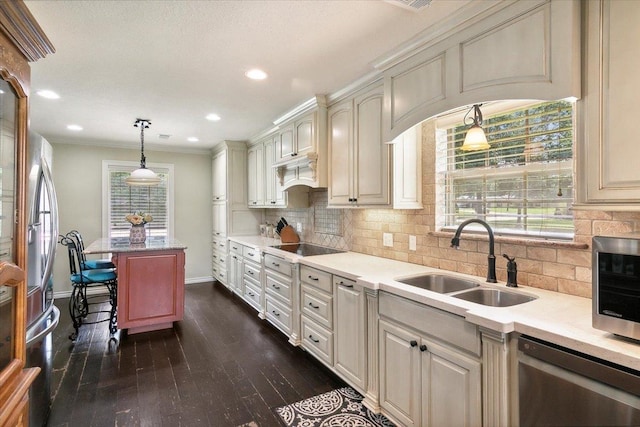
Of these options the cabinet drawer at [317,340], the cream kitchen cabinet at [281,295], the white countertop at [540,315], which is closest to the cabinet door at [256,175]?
the cream kitchen cabinet at [281,295]

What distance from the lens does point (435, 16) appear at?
193 cm

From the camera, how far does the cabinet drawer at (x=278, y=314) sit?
340 cm

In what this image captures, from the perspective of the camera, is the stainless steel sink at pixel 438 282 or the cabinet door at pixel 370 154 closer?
the stainless steel sink at pixel 438 282

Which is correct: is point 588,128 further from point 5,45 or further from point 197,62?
point 197,62

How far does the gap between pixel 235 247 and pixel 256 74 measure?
2.93 meters

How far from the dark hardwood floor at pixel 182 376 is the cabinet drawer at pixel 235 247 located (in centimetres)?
112

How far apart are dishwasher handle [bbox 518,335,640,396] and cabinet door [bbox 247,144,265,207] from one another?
407cm

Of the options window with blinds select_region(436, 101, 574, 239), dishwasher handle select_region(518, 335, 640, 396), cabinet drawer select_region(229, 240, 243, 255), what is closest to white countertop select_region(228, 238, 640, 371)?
dishwasher handle select_region(518, 335, 640, 396)

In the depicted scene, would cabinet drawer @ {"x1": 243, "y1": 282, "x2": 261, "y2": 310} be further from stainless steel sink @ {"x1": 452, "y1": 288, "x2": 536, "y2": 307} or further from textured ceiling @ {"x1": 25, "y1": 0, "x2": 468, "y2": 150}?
stainless steel sink @ {"x1": 452, "y1": 288, "x2": 536, "y2": 307}

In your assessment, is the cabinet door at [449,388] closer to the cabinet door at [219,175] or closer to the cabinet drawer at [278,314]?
the cabinet drawer at [278,314]

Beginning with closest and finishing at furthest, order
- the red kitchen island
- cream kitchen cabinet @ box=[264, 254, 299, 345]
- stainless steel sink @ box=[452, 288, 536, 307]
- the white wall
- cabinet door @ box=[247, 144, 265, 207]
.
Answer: stainless steel sink @ box=[452, 288, 536, 307] → cream kitchen cabinet @ box=[264, 254, 299, 345] → the red kitchen island → cabinet door @ box=[247, 144, 265, 207] → the white wall

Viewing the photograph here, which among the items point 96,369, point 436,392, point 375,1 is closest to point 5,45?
point 375,1

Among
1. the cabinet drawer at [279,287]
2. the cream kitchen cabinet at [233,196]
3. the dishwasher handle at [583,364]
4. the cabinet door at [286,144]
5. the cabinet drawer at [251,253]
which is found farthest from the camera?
the cream kitchen cabinet at [233,196]

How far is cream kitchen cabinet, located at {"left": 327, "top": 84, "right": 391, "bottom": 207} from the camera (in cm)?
266
